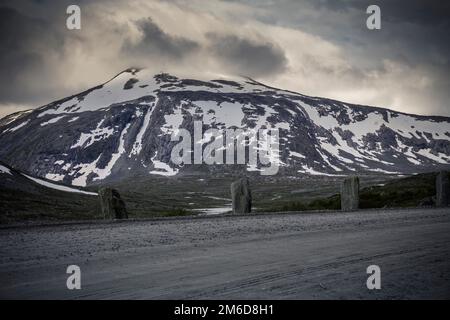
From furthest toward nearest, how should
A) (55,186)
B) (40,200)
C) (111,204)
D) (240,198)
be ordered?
(55,186)
(40,200)
(240,198)
(111,204)

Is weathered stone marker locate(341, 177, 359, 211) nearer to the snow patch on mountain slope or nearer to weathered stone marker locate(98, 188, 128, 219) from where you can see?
weathered stone marker locate(98, 188, 128, 219)

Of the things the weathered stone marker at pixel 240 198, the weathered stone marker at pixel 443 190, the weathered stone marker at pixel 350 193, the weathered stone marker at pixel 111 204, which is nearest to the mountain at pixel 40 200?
the weathered stone marker at pixel 111 204

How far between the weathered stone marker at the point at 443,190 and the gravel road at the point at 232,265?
17477 mm

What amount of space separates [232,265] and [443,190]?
83.6 ft

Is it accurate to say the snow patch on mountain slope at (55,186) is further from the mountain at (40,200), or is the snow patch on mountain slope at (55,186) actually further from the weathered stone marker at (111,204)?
the weathered stone marker at (111,204)

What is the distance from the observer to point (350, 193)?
98.2 feet

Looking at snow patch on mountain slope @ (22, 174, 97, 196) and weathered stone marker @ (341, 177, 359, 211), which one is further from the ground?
snow patch on mountain slope @ (22, 174, 97, 196)

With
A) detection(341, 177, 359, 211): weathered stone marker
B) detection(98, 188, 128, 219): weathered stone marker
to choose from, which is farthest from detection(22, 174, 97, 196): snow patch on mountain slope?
detection(341, 177, 359, 211): weathered stone marker

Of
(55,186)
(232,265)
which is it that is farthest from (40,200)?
(232,265)

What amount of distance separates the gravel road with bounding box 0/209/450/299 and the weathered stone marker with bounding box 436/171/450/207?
17477mm

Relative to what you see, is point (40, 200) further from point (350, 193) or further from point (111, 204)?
point (350, 193)

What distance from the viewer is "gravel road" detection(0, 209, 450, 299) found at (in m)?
6.51
